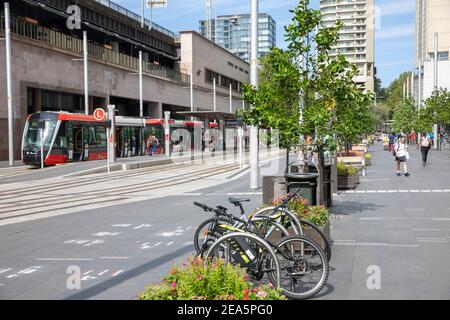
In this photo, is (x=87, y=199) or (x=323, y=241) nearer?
(x=323, y=241)

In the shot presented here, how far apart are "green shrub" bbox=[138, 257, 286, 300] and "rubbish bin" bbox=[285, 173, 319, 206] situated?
4.78 m

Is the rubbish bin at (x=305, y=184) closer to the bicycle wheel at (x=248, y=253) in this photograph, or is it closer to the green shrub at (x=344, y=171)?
the bicycle wheel at (x=248, y=253)

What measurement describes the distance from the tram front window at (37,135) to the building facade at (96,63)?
591 cm

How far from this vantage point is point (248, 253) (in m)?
5.63

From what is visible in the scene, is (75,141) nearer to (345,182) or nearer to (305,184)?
(345,182)

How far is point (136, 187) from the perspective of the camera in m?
19.5

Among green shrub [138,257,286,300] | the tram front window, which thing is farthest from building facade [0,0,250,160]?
green shrub [138,257,286,300]

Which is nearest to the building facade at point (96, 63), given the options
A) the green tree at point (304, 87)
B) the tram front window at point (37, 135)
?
the tram front window at point (37, 135)

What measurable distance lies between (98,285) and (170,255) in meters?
1.77

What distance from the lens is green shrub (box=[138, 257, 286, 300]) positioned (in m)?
4.31

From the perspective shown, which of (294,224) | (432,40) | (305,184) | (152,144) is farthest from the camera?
(432,40)

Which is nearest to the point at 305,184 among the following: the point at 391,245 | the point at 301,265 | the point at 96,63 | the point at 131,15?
the point at 391,245

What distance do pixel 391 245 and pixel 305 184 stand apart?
67.6 inches
